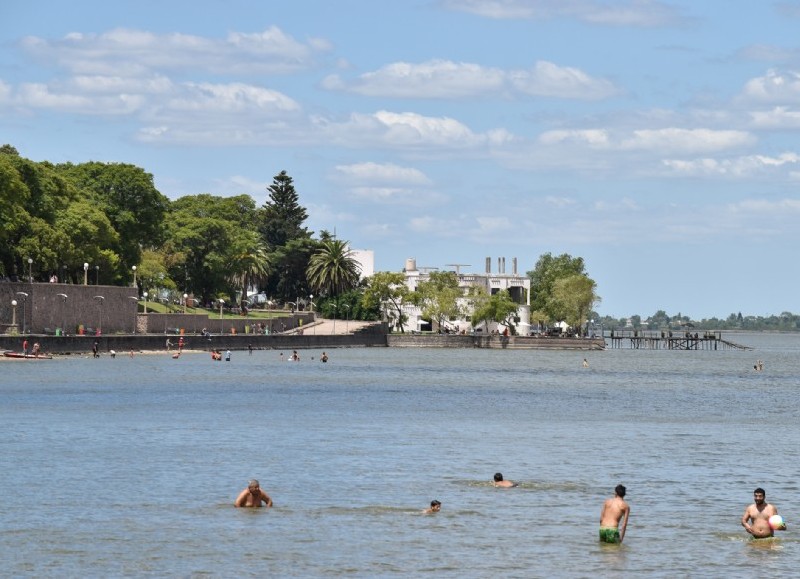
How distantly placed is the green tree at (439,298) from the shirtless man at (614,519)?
506 feet

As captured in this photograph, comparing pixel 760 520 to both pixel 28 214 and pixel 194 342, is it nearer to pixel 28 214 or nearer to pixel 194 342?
pixel 28 214

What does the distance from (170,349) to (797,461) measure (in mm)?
91510

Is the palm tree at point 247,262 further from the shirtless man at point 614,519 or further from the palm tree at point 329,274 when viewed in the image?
the shirtless man at point 614,519

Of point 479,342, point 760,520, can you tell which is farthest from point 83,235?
point 760,520

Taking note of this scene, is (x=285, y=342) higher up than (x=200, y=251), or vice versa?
(x=200, y=251)

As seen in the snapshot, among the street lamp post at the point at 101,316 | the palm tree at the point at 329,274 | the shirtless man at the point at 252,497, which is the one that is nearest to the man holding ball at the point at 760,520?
the shirtless man at the point at 252,497

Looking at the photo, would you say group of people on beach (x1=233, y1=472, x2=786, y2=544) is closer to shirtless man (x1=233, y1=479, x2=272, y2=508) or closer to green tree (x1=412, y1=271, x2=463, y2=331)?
shirtless man (x1=233, y1=479, x2=272, y2=508)

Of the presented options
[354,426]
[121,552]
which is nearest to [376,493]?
[121,552]

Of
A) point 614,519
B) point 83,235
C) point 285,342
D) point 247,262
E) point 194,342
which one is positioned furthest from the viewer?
point 247,262

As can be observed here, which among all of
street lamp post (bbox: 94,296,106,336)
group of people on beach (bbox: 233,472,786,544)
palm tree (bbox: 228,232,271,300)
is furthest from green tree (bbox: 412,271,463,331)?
group of people on beach (bbox: 233,472,786,544)

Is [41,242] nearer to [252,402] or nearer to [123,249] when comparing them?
[123,249]

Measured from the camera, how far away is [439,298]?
18962cm

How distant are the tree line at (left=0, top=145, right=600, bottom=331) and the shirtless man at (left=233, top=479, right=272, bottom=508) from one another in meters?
79.1

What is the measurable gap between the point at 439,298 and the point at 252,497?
153 metres
